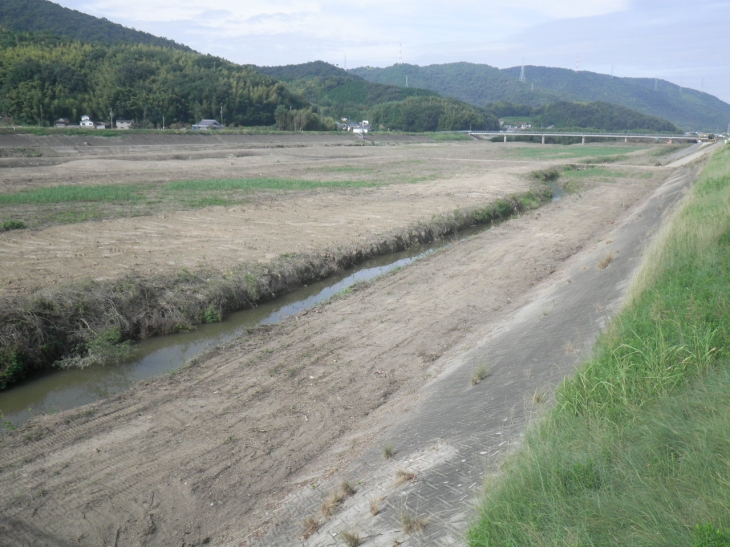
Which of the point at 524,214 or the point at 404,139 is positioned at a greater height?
the point at 404,139

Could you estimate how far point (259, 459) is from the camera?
7684 millimetres

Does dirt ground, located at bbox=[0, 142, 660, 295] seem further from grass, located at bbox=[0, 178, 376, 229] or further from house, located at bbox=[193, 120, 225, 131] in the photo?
house, located at bbox=[193, 120, 225, 131]

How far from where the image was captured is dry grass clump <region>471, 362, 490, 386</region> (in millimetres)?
8672

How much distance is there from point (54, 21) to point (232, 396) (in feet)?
688

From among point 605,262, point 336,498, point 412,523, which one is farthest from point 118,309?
point 605,262

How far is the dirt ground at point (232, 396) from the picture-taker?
6.66 m

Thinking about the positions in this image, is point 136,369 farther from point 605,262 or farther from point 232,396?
point 605,262

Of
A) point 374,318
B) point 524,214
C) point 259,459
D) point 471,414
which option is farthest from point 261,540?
point 524,214

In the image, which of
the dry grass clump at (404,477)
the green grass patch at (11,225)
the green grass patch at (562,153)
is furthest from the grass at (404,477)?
the green grass patch at (562,153)

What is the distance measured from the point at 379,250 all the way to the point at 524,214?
12265 mm

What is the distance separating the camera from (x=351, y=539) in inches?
207

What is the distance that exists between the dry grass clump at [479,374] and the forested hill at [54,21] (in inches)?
7449

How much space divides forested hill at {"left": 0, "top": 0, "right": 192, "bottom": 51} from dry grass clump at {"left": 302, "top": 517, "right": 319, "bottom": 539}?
191 meters

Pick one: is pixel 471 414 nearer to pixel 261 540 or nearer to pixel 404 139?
pixel 261 540
